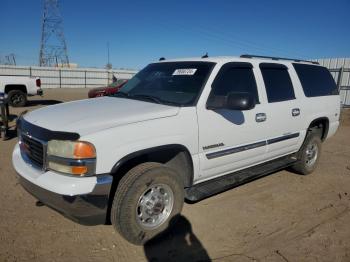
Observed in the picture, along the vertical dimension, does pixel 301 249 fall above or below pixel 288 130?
below

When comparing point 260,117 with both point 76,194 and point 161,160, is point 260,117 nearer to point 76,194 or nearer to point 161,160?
point 161,160

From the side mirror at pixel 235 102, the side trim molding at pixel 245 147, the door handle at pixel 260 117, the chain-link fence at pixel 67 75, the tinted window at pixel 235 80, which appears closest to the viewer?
the side mirror at pixel 235 102

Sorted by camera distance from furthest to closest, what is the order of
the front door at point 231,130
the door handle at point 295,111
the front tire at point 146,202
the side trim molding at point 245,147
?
the door handle at point 295,111, the side trim molding at point 245,147, the front door at point 231,130, the front tire at point 146,202

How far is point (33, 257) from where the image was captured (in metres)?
2.91

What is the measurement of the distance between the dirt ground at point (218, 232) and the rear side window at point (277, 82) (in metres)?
1.51

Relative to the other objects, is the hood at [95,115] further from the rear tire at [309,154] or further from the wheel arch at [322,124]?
the wheel arch at [322,124]

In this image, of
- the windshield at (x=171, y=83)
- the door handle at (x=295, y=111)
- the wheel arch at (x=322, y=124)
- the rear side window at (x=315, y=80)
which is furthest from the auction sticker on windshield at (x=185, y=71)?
the wheel arch at (x=322, y=124)

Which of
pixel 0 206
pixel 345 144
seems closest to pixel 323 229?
pixel 0 206

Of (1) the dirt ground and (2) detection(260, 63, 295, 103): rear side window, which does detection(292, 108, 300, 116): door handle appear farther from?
(1) the dirt ground

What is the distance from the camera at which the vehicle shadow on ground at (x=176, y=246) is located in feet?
9.84

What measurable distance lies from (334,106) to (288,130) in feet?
5.71

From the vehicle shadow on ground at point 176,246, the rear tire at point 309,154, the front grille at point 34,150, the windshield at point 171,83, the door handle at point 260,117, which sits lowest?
the vehicle shadow on ground at point 176,246

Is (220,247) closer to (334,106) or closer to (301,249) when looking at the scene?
(301,249)

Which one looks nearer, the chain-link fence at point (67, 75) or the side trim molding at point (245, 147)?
the side trim molding at point (245, 147)
